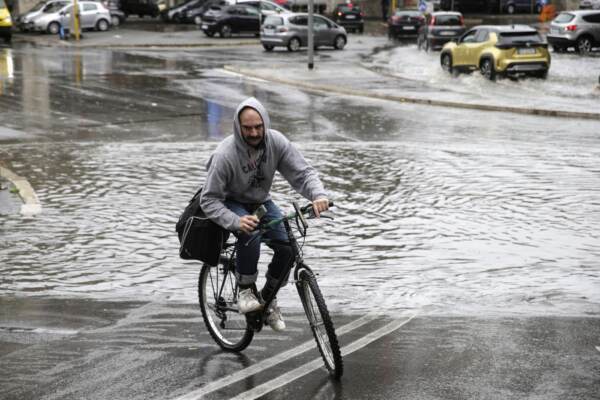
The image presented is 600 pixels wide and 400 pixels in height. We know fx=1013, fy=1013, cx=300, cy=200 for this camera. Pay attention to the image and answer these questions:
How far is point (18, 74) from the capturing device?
98.0ft

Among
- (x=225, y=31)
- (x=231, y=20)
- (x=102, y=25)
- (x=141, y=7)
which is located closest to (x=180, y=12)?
(x=141, y=7)

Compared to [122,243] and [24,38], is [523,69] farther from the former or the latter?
[24,38]

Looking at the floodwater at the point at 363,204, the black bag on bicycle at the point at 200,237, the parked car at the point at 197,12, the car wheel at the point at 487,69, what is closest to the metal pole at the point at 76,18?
the parked car at the point at 197,12

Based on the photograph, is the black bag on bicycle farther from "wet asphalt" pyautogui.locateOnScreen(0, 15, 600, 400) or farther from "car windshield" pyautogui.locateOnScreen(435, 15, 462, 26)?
"car windshield" pyautogui.locateOnScreen(435, 15, 462, 26)

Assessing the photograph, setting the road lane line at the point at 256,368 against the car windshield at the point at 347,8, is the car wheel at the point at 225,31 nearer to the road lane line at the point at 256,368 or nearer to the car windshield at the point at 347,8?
the car windshield at the point at 347,8

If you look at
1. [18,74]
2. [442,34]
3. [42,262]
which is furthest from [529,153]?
[442,34]

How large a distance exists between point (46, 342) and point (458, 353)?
2769mm

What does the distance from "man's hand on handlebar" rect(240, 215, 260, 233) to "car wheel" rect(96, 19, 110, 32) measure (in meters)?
50.2

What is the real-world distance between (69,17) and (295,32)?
44.3ft

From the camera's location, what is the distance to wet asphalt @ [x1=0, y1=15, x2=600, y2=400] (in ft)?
19.2

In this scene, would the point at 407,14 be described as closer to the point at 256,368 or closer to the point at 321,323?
the point at 256,368

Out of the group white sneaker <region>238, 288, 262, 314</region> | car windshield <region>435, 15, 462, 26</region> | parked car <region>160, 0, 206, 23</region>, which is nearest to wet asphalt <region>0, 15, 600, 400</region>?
white sneaker <region>238, 288, 262, 314</region>

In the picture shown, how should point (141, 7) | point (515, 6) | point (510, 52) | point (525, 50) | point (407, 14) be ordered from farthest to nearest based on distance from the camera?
1. point (515, 6)
2. point (141, 7)
3. point (407, 14)
4. point (525, 50)
5. point (510, 52)

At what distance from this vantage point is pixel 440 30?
148ft
